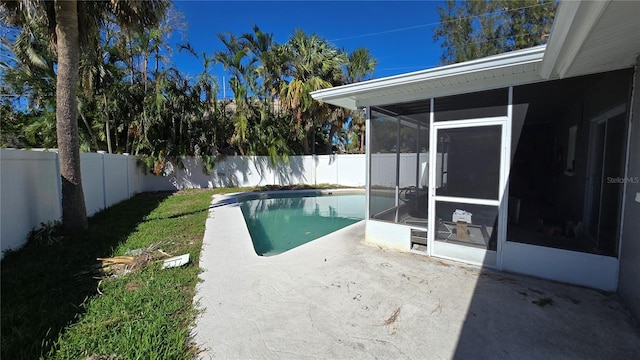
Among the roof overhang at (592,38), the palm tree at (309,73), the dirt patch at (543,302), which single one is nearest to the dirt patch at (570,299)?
the dirt patch at (543,302)

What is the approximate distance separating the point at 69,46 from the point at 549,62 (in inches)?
303

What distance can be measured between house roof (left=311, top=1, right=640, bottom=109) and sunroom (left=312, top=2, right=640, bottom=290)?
0.02 m

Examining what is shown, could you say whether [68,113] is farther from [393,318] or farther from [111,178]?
[393,318]

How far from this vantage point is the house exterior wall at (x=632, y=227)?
9.43 feet

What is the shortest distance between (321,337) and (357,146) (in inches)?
783

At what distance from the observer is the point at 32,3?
4.95 metres

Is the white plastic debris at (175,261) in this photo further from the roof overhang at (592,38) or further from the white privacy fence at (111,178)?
the roof overhang at (592,38)

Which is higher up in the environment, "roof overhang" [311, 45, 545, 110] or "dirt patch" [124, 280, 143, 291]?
"roof overhang" [311, 45, 545, 110]

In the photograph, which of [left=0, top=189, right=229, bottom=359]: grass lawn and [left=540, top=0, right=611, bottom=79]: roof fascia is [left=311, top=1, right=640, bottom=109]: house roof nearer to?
[left=540, top=0, right=611, bottom=79]: roof fascia

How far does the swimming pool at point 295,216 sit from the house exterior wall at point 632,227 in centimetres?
516

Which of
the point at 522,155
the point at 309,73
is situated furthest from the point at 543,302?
the point at 309,73

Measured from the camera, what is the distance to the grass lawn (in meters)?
2.38

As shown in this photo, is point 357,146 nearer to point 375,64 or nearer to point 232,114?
point 375,64

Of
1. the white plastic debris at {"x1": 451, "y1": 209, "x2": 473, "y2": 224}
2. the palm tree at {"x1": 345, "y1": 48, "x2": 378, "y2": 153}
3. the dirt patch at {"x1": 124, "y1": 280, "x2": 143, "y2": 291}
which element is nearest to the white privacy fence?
the dirt patch at {"x1": 124, "y1": 280, "x2": 143, "y2": 291}
